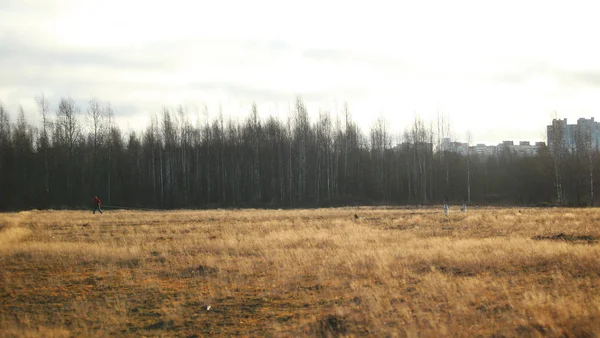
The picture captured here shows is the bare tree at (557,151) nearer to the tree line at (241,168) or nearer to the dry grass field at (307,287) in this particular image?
the tree line at (241,168)

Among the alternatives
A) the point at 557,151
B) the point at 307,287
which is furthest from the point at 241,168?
the point at 307,287

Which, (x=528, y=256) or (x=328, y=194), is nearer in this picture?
(x=528, y=256)

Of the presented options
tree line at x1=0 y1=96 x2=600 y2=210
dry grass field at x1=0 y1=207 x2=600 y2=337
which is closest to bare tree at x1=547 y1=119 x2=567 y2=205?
tree line at x1=0 y1=96 x2=600 y2=210

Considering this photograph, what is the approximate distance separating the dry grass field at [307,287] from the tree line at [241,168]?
4965 centimetres

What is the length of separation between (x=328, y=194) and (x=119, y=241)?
51.7 meters

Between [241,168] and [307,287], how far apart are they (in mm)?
67578

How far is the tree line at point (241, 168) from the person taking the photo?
7206 centimetres

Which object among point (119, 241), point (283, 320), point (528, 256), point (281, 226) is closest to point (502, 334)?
point (283, 320)

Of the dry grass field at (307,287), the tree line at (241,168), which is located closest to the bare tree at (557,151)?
the tree line at (241,168)

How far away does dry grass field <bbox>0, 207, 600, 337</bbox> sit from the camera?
29.4 ft

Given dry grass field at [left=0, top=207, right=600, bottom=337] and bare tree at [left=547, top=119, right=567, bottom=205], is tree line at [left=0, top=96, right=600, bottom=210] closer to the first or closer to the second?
bare tree at [left=547, top=119, right=567, bottom=205]

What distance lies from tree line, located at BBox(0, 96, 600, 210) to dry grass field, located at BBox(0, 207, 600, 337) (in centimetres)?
4965

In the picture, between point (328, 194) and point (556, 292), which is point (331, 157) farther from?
point (556, 292)

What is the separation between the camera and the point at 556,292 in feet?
33.4
